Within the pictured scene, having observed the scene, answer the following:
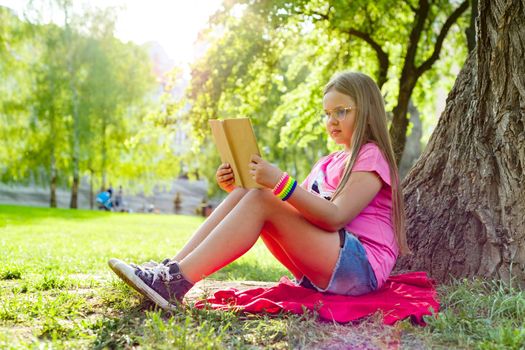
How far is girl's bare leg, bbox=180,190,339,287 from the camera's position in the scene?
3029mm

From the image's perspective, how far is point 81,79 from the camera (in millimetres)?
22641

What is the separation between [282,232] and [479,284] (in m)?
1.36

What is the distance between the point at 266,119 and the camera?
71.1ft

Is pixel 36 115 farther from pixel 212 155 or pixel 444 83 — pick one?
pixel 444 83

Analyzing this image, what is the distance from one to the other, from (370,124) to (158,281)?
144cm

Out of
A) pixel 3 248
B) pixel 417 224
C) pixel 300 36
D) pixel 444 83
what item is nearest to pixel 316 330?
pixel 417 224

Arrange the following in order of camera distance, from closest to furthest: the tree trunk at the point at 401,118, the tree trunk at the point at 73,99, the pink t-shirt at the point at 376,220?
the pink t-shirt at the point at 376,220, the tree trunk at the point at 401,118, the tree trunk at the point at 73,99

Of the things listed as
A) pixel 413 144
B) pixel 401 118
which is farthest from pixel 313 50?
pixel 413 144

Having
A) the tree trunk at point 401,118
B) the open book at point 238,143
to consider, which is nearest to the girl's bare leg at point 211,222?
the open book at point 238,143

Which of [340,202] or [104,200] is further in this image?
[104,200]

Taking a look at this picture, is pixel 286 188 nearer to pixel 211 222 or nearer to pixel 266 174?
pixel 266 174

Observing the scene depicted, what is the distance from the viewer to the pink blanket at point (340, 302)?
2.96 meters

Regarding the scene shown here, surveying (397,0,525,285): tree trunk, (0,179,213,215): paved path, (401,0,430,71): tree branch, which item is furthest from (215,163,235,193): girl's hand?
(0,179,213,215): paved path

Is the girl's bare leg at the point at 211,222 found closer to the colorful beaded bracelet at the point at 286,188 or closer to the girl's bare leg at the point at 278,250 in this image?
the girl's bare leg at the point at 278,250
